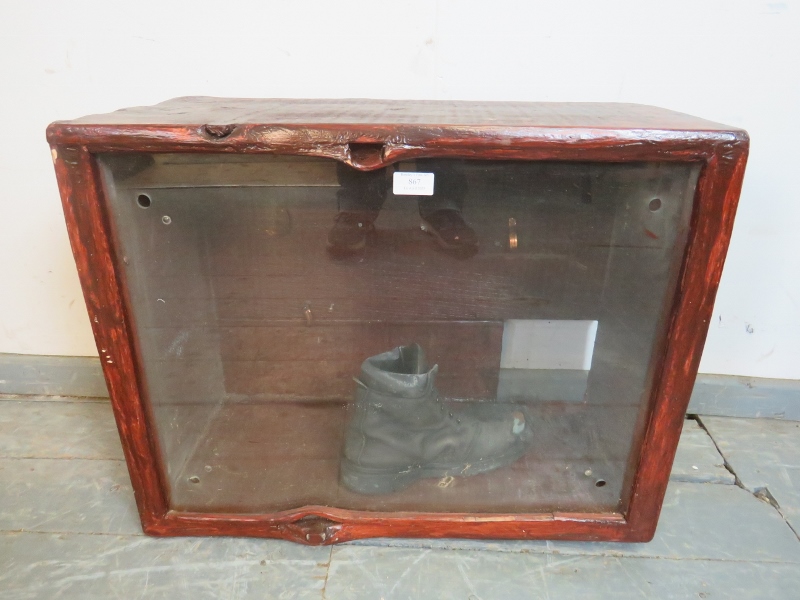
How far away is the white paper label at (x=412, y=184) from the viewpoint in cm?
62

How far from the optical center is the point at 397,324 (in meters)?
0.79

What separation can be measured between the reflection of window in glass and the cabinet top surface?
0.29 metres

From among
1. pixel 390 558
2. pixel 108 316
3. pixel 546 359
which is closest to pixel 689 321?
pixel 546 359

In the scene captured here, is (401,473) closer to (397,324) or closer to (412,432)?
(412,432)

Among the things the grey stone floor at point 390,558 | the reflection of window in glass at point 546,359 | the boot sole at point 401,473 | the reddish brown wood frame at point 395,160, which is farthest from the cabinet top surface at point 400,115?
the grey stone floor at point 390,558

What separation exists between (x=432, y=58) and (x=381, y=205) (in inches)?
14.5

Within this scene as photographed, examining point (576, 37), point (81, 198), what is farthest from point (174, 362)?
point (576, 37)

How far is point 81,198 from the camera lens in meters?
0.61

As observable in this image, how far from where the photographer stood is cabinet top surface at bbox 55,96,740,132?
0.59 m

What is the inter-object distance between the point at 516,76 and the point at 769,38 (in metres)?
0.39

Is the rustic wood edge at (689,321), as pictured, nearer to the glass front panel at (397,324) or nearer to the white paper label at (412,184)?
the glass front panel at (397,324)

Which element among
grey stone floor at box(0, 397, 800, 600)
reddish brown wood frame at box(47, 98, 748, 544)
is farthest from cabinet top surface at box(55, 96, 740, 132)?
grey stone floor at box(0, 397, 800, 600)

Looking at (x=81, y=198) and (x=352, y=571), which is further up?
(x=81, y=198)

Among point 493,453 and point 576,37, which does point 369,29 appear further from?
point 493,453
